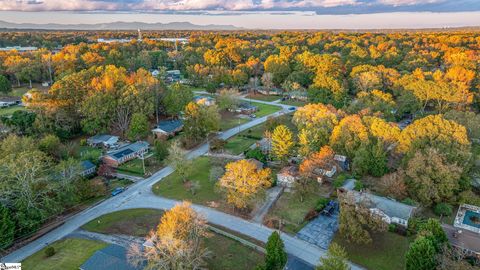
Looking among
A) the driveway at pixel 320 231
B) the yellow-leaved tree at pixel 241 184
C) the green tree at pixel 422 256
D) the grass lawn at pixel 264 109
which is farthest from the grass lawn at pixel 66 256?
the grass lawn at pixel 264 109

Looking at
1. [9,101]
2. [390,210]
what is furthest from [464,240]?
[9,101]

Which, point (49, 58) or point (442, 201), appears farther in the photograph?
point (49, 58)

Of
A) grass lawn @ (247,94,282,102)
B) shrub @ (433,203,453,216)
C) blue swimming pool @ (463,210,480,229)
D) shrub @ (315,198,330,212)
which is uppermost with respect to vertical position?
grass lawn @ (247,94,282,102)

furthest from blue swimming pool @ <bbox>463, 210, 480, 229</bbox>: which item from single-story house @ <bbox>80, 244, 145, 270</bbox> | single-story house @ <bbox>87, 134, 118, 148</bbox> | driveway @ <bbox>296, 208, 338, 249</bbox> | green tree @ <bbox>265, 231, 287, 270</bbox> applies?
single-story house @ <bbox>87, 134, 118, 148</bbox>

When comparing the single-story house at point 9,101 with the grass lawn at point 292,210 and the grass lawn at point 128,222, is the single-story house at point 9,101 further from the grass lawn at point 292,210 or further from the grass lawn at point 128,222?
the grass lawn at point 292,210

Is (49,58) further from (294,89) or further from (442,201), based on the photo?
(442,201)

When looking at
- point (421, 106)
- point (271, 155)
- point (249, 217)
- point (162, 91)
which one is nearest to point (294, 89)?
point (421, 106)

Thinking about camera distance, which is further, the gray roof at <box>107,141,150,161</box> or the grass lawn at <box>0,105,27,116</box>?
the grass lawn at <box>0,105,27,116</box>

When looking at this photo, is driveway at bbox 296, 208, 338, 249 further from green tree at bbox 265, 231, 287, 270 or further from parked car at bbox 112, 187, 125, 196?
parked car at bbox 112, 187, 125, 196
